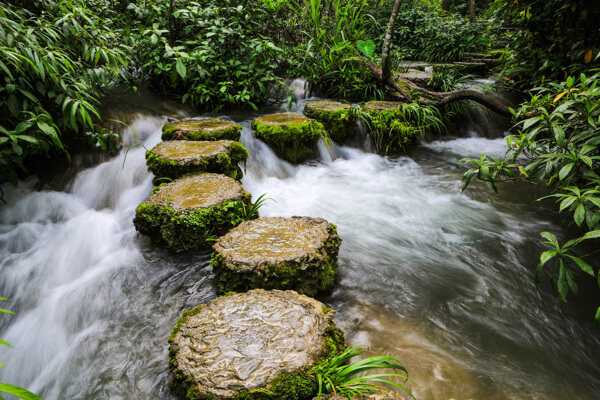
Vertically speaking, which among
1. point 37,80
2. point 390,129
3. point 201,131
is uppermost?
point 37,80

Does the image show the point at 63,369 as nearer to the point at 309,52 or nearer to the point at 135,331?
the point at 135,331

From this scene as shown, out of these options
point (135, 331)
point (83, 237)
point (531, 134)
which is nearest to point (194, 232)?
point (135, 331)

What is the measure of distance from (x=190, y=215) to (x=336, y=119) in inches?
134

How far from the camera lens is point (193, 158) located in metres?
3.11

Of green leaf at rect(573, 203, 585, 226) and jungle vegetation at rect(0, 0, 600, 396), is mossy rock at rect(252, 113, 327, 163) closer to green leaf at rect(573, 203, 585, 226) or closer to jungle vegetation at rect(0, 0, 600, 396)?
jungle vegetation at rect(0, 0, 600, 396)

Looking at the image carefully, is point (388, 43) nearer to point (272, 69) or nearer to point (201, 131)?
point (272, 69)

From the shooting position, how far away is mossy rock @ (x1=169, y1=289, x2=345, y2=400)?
4.09ft

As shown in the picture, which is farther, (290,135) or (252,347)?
(290,135)

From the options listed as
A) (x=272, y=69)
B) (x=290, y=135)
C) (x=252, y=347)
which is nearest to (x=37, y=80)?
(x=290, y=135)

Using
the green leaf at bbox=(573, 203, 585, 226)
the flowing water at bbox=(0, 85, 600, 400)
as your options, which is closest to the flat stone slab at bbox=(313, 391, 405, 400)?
the flowing water at bbox=(0, 85, 600, 400)

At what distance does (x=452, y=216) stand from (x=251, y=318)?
9.31 ft

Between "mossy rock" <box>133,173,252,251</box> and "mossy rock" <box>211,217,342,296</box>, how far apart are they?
0.33 meters

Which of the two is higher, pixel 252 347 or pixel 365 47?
pixel 365 47

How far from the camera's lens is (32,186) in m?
3.40
